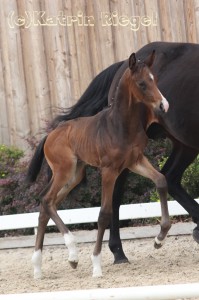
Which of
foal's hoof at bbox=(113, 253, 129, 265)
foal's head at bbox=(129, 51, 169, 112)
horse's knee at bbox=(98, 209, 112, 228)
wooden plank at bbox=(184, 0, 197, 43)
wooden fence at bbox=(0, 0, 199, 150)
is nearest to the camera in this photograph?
foal's head at bbox=(129, 51, 169, 112)

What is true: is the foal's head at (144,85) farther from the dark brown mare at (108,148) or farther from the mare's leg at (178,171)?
the mare's leg at (178,171)

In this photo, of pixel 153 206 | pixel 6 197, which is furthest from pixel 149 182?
pixel 6 197

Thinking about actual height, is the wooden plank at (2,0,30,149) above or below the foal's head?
below

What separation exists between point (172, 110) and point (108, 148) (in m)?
0.88

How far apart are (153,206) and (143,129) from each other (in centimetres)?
206

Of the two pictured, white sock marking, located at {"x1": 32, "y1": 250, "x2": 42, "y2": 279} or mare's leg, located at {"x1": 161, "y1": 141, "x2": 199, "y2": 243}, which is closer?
white sock marking, located at {"x1": 32, "y1": 250, "x2": 42, "y2": 279}

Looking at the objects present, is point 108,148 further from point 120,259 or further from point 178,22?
point 178,22

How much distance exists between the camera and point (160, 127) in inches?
287

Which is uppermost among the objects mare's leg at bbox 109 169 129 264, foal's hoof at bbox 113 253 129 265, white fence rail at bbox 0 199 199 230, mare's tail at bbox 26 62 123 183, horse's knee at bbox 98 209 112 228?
mare's tail at bbox 26 62 123 183

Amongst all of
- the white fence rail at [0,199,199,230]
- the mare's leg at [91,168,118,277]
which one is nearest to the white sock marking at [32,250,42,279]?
the mare's leg at [91,168,118,277]

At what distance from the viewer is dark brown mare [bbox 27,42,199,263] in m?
6.91

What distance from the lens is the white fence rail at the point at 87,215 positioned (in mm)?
8344

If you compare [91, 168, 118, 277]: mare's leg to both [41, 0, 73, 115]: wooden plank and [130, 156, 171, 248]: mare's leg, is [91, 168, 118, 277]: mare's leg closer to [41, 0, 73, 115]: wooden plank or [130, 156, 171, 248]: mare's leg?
[130, 156, 171, 248]: mare's leg

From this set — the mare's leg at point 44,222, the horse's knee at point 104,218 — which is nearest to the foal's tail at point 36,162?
the mare's leg at point 44,222
